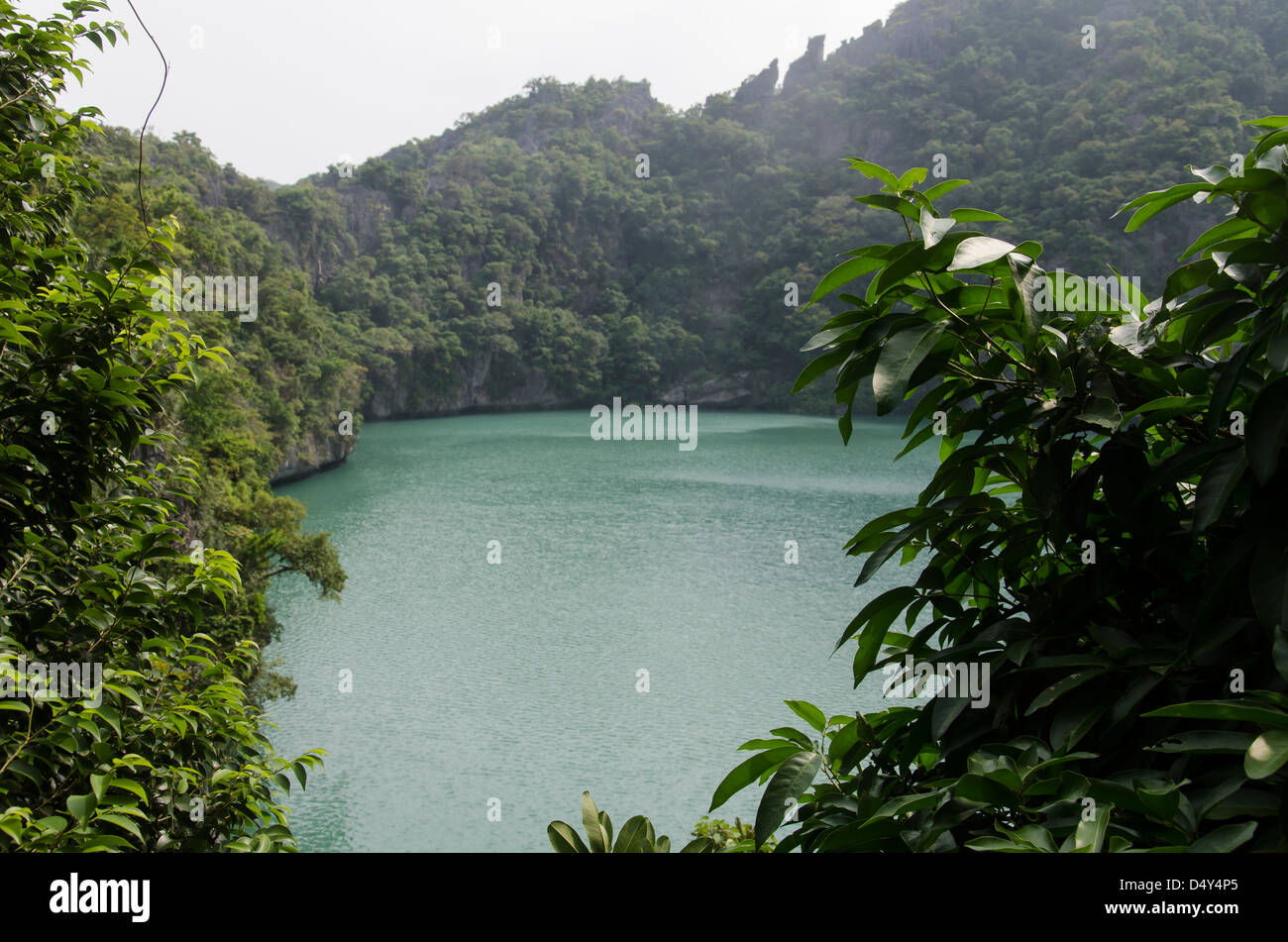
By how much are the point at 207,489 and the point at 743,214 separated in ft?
121

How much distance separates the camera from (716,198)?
→ 43906mm

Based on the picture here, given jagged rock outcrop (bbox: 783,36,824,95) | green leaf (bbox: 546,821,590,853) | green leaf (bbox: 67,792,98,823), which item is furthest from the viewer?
jagged rock outcrop (bbox: 783,36,824,95)

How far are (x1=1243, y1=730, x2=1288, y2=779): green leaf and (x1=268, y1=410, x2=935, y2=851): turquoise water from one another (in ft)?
20.9

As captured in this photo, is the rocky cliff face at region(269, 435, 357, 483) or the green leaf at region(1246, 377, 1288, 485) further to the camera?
the rocky cliff face at region(269, 435, 357, 483)

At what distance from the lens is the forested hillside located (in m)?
29.8

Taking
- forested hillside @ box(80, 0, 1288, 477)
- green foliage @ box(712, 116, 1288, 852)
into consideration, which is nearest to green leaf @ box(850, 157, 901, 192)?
green foliage @ box(712, 116, 1288, 852)

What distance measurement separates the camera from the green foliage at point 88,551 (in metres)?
1.30

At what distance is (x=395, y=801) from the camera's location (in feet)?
24.8

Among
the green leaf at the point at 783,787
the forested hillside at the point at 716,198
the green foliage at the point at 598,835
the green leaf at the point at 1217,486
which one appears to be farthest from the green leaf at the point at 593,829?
the forested hillside at the point at 716,198

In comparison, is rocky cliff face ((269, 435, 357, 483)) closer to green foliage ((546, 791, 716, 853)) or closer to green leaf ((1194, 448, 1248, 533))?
green foliage ((546, 791, 716, 853))

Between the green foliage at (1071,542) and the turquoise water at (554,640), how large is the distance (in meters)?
6.08

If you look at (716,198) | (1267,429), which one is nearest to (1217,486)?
(1267,429)

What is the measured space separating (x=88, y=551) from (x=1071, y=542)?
5.47ft

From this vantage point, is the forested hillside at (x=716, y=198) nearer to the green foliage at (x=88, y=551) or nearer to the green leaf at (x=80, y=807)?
the green foliage at (x=88, y=551)
